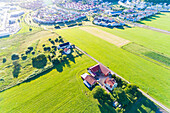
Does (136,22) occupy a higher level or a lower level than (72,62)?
higher

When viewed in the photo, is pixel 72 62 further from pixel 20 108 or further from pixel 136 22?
pixel 136 22

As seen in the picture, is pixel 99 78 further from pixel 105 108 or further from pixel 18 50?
pixel 18 50

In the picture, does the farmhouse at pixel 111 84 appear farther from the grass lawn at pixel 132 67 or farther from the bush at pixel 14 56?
the bush at pixel 14 56

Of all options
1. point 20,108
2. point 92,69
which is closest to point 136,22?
point 92,69

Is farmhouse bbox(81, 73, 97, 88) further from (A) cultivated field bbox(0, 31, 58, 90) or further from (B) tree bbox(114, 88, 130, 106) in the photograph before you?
(A) cultivated field bbox(0, 31, 58, 90)

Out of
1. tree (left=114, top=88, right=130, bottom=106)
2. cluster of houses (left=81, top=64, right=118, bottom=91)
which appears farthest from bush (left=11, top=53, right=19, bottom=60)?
tree (left=114, top=88, right=130, bottom=106)

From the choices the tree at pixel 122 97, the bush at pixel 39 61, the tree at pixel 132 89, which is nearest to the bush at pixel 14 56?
the bush at pixel 39 61

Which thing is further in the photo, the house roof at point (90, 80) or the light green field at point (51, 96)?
the house roof at point (90, 80)
